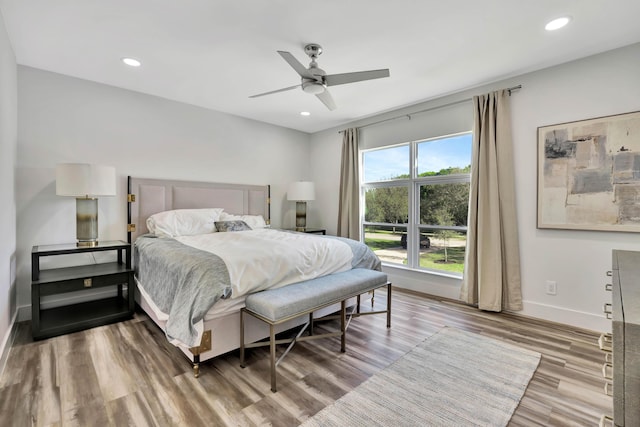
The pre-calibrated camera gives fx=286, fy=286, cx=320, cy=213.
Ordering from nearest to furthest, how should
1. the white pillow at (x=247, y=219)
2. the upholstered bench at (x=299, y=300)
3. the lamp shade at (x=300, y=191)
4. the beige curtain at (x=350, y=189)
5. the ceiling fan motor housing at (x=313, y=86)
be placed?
the upholstered bench at (x=299, y=300) < the ceiling fan motor housing at (x=313, y=86) < the white pillow at (x=247, y=219) < the beige curtain at (x=350, y=189) < the lamp shade at (x=300, y=191)

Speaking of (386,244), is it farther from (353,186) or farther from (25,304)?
(25,304)

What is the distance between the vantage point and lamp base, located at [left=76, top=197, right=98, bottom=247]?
2936 mm

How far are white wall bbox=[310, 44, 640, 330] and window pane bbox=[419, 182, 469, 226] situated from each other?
621mm

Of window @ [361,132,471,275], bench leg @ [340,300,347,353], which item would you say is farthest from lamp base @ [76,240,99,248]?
window @ [361,132,471,275]

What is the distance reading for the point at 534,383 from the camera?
76.8 inches

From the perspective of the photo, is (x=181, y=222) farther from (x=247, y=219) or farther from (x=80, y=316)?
(x=80, y=316)

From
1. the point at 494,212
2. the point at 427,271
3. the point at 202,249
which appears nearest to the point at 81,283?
the point at 202,249

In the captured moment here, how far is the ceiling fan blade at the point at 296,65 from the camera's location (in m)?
2.11

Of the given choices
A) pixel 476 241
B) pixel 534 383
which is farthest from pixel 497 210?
pixel 534 383

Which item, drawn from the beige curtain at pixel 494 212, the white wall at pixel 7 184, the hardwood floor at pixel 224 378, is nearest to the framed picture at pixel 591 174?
the beige curtain at pixel 494 212

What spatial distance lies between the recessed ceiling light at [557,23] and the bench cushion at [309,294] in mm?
2454

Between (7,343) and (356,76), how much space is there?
140 inches

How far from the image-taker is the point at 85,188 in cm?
278

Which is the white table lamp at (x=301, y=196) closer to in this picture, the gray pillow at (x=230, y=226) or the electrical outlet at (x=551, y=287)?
the gray pillow at (x=230, y=226)
